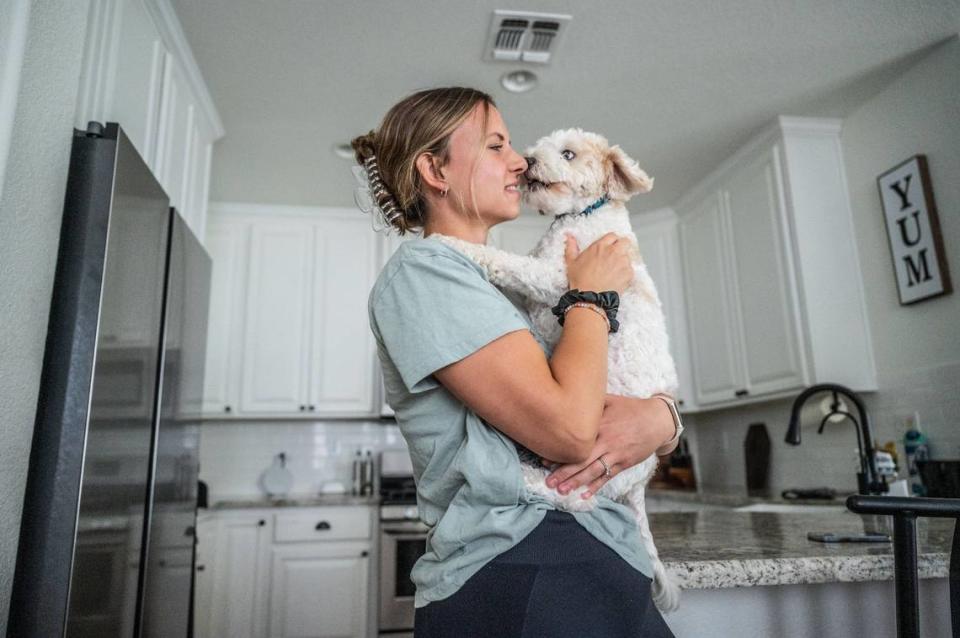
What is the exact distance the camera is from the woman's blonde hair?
1011 millimetres

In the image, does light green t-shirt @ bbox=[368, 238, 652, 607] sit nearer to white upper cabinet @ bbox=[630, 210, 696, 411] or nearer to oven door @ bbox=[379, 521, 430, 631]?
oven door @ bbox=[379, 521, 430, 631]

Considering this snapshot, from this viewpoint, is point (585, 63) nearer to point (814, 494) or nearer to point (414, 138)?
point (414, 138)

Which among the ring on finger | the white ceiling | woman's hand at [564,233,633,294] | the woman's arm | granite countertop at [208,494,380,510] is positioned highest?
the white ceiling

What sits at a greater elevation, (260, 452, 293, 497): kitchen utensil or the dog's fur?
the dog's fur

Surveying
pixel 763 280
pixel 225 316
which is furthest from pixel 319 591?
pixel 763 280

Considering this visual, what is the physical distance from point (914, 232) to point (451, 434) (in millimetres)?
2790

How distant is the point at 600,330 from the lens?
0.84m

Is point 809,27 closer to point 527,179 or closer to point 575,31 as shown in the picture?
point 575,31

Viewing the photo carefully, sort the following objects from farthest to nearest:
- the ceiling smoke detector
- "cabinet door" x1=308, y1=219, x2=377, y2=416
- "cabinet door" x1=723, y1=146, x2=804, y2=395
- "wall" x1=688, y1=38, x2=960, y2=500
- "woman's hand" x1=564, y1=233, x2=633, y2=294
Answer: "cabinet door" x1=308, y1=219, x2=377, y2=416 → "cabinet door" x1=723, y1=146, x2=804, y2=395 → the ceiling smoke detector → "wall" x1=688, y1=38, x2=960, y2=500 → "woman's hand" x1=564, y1=233, x2=633, y2=294

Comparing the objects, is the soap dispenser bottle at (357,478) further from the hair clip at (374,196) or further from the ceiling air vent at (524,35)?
the hair clip at (374,196)

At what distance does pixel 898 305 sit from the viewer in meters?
2.92

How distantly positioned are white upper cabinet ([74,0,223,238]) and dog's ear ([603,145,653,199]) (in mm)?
1310

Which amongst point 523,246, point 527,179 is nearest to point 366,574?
point 523,246

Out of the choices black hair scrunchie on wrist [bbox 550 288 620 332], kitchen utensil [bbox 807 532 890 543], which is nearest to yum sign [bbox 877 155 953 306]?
kitchen utensil [bbox 807 532 890 543]
